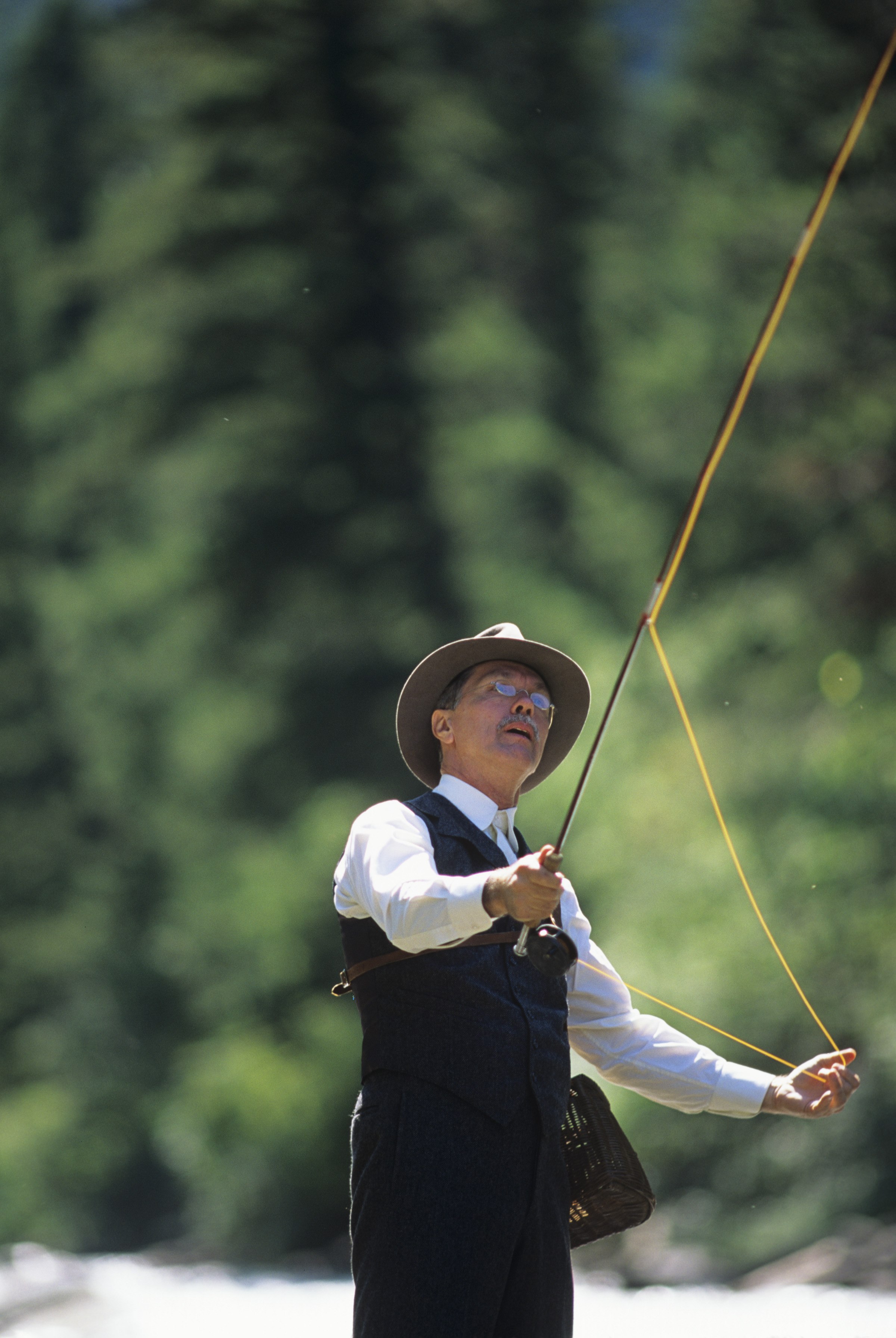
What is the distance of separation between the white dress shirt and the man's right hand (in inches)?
5.4

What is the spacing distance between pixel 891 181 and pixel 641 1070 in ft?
16.9

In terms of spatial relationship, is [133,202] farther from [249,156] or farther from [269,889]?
[269,889]

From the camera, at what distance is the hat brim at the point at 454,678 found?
1.66 meters

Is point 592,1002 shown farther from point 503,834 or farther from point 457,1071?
point 457,1071

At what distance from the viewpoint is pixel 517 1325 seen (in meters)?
1.35

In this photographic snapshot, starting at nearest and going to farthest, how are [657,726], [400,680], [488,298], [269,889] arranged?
[657,726]
[269,889]
[400,680]
[488,298]

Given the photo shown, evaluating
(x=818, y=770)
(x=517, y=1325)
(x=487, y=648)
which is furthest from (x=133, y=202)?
(x=517, y=1325)

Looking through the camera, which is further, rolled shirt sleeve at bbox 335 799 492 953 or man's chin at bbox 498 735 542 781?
man's chin at bbox 498 735 542 781

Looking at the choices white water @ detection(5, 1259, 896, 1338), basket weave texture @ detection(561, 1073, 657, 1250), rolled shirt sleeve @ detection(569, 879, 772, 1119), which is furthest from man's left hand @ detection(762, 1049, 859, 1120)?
white water @ detection(5, 1259, 896, 1338)

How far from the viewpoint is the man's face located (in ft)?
5.16

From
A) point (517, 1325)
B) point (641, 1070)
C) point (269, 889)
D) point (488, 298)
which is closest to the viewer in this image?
point (517, 1325)

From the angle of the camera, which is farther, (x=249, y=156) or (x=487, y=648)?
(x=249, y=156)

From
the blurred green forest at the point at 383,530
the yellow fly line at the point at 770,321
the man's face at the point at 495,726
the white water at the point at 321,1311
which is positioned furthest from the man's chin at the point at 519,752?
the blurred green forest at the point at 383,530

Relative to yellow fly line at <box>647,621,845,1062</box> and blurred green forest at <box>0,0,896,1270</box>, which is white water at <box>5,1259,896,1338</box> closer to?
blurred green forest at <box>0,0,896,1270</box>
